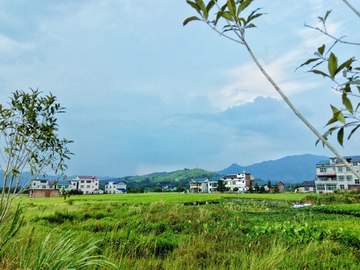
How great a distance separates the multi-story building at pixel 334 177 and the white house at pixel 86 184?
4817cm

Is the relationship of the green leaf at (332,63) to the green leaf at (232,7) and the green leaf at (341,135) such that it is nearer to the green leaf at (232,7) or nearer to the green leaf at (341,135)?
the green leaf at (341,135)

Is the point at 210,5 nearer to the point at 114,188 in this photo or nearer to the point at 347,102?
the point at 347,102

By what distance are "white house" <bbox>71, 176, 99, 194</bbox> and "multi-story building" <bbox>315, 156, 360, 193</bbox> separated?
48.2 metres

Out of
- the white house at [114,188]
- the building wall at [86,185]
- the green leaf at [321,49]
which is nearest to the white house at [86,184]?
the building wall at [86,185]

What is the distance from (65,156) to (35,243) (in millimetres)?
1544

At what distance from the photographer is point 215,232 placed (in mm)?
5262

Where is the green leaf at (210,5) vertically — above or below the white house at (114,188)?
above

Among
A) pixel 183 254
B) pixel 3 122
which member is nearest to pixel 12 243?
pixel 3 122

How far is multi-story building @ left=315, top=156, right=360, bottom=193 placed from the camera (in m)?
36.4

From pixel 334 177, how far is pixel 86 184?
52732 mm

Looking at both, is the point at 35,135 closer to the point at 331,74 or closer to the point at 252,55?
the point at 252,55

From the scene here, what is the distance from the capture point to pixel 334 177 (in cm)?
3812

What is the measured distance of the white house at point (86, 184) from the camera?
52281 mm

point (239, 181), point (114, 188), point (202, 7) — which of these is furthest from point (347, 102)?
point (114, 188)
